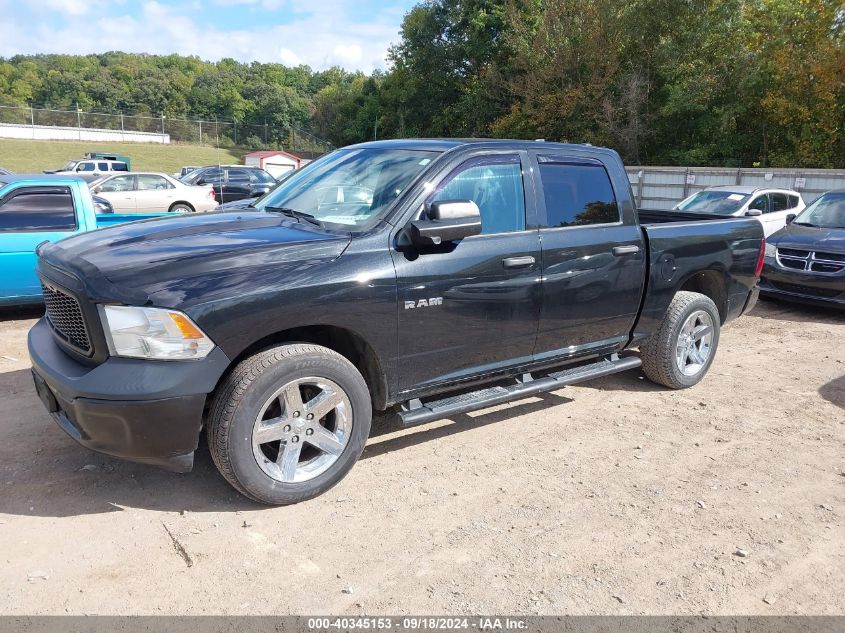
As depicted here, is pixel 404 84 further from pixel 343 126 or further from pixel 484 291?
pixel 484 291

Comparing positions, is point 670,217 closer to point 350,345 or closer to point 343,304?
point 350,345

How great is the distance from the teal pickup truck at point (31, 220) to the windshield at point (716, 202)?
9.91 m

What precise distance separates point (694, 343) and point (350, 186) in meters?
3.35

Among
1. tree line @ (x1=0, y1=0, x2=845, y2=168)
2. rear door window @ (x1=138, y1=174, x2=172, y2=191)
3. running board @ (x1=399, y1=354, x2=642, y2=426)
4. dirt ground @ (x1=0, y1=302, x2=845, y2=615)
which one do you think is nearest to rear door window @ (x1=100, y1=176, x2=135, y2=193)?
rear door window @ (x1=138, y1=174, x2=172, y2=191)

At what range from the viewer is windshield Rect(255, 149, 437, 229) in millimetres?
3996

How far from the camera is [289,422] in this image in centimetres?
347

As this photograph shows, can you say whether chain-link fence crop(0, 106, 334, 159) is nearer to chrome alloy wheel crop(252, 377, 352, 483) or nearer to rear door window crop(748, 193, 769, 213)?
rear door window crop(748, 193, 769, 213)

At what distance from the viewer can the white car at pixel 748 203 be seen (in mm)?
12164

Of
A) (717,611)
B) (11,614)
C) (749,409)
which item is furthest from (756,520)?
(11,614)

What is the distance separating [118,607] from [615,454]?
9.93ft

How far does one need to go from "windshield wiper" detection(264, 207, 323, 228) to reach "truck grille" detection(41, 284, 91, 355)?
1.37 metres

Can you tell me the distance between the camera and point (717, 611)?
9.29ft

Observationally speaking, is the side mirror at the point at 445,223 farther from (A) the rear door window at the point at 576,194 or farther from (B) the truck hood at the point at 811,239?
(B) the truck hood at the point at 811,239

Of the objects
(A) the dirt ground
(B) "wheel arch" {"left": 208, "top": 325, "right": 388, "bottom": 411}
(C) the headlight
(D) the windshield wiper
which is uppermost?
(D) the windshield wiper
